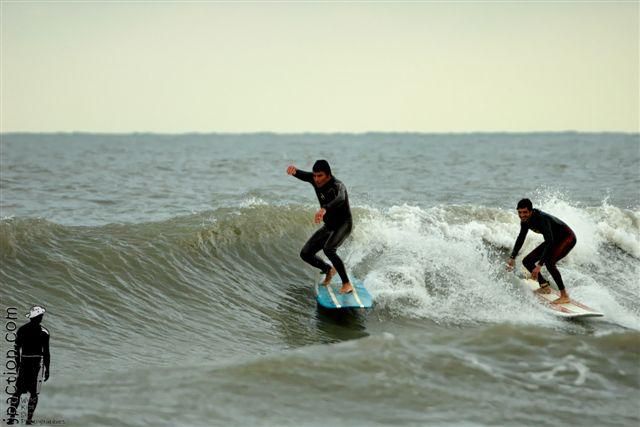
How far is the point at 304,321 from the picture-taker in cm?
973

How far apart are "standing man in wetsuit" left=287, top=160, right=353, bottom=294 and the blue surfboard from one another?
138 mm

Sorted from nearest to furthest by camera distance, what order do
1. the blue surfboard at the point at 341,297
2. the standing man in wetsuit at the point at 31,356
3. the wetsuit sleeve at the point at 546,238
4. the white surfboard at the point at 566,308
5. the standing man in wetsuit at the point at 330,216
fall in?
the standing man in wetsuit at the point at 31,356
the standing man in wetsuit at the point at 330,216
the blue surfboard at the point at 341,297
the white surfboard at the point at 566,308
the wetsuit sleeve at the point at 546,238

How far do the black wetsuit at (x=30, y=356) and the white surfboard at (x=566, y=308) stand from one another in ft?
23.0

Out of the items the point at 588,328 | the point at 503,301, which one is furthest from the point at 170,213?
the point at 588,328

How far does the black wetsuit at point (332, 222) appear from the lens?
9.52m

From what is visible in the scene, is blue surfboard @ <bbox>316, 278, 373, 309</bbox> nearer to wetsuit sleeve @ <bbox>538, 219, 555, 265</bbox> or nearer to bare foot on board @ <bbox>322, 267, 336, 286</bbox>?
bare foot on board @ <bbox>322, 267, 336, 286</bbox>

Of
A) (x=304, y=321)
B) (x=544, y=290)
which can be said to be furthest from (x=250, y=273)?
(x=544, y=290)

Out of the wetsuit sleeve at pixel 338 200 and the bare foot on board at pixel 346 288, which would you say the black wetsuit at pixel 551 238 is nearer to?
the bare foot on board at pixel 346 288

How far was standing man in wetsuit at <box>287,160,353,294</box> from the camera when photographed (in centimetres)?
938

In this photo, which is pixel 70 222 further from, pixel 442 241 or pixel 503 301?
pixel 503 301

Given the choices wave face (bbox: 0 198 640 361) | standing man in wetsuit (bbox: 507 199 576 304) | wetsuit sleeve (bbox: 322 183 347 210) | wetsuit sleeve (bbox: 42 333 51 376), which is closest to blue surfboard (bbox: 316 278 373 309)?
wave face (bbox: 0 198 640 361)

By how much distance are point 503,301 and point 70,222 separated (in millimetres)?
9783

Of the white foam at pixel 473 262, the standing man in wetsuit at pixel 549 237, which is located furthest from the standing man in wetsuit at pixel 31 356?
the standing man in wetsuit at pixel 549 237

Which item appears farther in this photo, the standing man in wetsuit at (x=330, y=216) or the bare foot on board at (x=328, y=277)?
the bare foot on board at (x=328, y=277)
